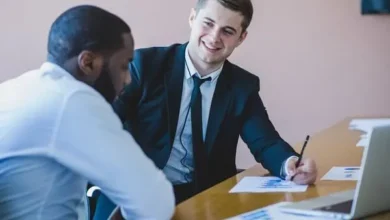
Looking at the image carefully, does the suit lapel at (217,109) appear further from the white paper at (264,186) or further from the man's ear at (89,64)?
the man's ear at (89,64)

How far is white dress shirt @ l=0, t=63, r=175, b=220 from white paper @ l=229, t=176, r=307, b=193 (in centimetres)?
56

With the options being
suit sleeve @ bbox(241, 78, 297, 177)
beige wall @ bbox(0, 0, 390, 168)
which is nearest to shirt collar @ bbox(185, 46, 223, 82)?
suit sleeve @ bbox(241, 78, 297, 177)

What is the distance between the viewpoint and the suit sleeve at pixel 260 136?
2.09 metres

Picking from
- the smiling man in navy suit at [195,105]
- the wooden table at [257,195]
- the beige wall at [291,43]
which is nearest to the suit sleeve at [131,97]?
the smiling man in navy suit at [195,105]

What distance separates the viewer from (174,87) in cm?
219

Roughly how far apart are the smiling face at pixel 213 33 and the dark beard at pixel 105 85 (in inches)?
33.6

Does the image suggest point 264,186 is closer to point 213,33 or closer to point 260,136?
point 260,136

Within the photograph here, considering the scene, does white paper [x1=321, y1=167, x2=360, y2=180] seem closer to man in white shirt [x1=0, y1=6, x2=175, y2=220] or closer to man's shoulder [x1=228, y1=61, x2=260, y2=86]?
man's shoulder [x1=228, y1=61, x2=260, y2=86]

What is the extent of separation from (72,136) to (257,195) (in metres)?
0.69

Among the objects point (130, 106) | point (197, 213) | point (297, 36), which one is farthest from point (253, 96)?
point (297, 36)

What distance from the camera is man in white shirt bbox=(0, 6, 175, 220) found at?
1.20 meters

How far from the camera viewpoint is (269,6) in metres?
3.60

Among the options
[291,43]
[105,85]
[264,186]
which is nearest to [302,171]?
[264,186]

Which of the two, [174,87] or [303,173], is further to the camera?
[174,87]
